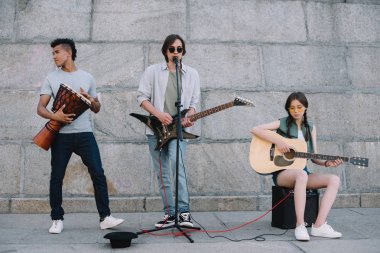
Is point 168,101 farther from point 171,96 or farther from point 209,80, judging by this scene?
point 209,80

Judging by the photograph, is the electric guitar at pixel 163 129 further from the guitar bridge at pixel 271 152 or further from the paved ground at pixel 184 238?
the paved ground at pixel 184 238

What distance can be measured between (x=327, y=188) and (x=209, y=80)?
8.29ft

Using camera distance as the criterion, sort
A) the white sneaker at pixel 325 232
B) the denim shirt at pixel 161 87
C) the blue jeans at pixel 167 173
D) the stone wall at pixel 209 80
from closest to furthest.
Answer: the white sneaker at pixel 325 232, the blue jeans at pixel 167 173, the denim shirt at pixel 161 87, the stone wall at pixel 209 80

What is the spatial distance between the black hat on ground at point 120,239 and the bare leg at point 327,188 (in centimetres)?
185

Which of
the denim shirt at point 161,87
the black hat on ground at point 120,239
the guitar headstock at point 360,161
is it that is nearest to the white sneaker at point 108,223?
the black hat on ground at point 120,239

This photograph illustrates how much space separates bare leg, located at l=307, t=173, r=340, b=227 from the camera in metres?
4.32

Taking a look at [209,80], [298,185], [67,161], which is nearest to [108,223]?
[67,161]

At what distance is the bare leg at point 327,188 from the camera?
170 inches

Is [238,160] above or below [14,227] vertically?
above

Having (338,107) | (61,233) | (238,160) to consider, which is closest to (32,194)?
(61,233)

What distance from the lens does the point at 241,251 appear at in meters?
3.77

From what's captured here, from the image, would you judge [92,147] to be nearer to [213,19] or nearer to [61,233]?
[61,233]

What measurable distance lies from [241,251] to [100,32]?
3893mm

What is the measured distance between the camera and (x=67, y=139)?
4.50 meters
